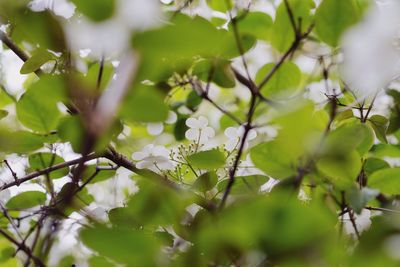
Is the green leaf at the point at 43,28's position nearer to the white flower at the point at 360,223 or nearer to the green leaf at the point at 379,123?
Result: the white flower at the point at 360,223

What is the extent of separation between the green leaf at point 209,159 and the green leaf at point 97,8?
474mm

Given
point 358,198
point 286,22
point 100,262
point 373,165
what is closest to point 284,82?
point 286,22

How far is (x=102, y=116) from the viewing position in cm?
30

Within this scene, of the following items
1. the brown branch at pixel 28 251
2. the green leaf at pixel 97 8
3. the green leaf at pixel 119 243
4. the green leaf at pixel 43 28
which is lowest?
the green leaf at pixel 119 243

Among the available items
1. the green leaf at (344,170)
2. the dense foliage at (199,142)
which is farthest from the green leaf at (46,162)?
the green leaf at (344,170)

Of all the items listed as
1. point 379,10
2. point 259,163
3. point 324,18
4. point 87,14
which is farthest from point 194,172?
point 87,14

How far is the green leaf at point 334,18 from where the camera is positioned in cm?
85

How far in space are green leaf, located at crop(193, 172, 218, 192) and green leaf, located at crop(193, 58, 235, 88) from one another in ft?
0.72

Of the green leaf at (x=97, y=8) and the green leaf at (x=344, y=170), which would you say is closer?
the green leaf at (x=97, y=8)

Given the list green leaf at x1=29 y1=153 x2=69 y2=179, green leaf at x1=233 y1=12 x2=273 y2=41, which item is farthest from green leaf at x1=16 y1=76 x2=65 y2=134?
green leaf at x1=233 y1=12 x2=273 y2=41

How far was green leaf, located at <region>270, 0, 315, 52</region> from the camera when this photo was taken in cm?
100

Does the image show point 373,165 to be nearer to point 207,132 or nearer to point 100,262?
point 207,132

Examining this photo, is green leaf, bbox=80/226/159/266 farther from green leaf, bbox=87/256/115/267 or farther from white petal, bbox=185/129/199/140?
white petal, bbox=185/129/199/140

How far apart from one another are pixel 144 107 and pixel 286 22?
0.72 meters
